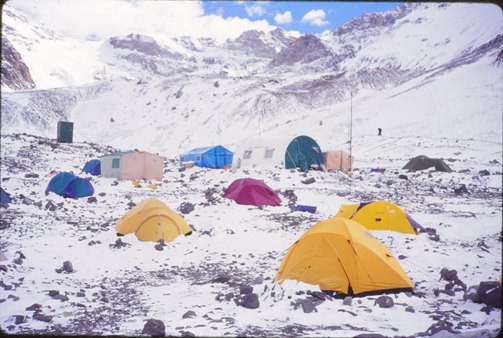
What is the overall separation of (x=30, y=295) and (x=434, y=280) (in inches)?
309

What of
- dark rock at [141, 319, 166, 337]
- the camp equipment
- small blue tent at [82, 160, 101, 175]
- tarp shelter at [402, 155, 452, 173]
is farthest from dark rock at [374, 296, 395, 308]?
the camp equipment

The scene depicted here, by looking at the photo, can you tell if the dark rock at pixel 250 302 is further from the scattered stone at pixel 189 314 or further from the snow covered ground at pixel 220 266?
the scattered stone at pixel 189 314

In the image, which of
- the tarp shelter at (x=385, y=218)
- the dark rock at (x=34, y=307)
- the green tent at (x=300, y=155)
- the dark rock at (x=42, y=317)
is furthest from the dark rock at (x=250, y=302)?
the green tent at (x=300, y=155)

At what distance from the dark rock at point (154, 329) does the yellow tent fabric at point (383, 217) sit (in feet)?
25.3

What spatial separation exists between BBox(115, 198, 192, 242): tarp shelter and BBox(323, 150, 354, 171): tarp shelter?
20016 millimetres

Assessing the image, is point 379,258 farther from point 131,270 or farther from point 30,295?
point 30,295

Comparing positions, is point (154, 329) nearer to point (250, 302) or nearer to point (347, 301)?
point (250, 302)

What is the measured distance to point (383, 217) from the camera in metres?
11.4

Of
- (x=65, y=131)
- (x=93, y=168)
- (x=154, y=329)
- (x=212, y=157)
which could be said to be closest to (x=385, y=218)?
(x=154, y=329)

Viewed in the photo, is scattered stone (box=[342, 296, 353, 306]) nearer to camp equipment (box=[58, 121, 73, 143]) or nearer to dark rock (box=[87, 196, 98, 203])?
dark rock (box=[87, 196, 98, 203])

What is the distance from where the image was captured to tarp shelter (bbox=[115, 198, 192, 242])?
1089cm

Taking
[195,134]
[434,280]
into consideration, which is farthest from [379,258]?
[195,134]

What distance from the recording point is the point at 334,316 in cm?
598

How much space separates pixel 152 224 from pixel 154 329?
19.1ft
